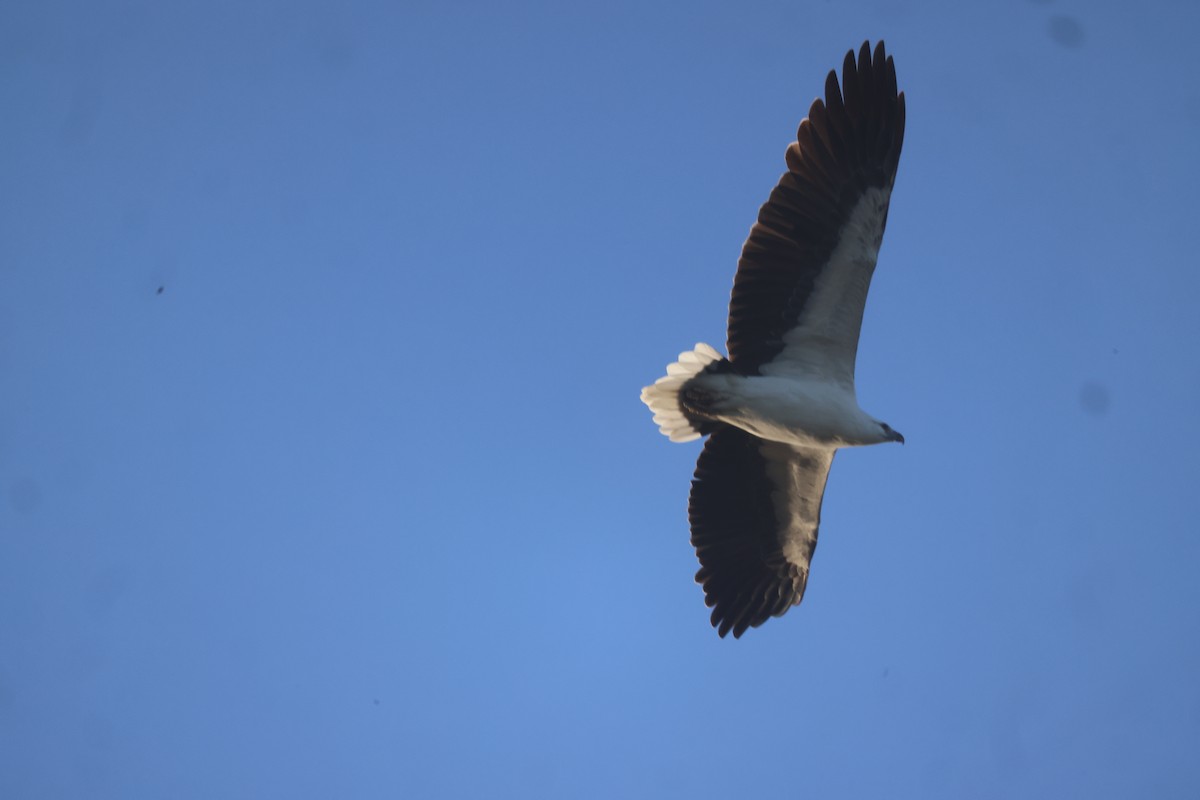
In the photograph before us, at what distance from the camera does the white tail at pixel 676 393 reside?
8.82m

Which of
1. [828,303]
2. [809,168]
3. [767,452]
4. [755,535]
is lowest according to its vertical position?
[755,535]

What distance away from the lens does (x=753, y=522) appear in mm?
9695

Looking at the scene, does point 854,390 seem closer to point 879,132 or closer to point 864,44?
point 879,132

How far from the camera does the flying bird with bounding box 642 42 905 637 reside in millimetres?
8227

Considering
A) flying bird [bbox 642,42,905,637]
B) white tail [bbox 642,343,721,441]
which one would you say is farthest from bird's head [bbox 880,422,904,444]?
white tail [bbox 642,343,721,441]

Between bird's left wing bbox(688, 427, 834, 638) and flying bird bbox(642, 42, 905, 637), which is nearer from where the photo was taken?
flying bird bbox(642, 42, 905, 637)

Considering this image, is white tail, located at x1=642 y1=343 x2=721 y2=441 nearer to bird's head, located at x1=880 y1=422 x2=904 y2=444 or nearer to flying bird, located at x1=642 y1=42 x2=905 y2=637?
flying bird, located at x1=642 y1=42 x2=905 y2=637

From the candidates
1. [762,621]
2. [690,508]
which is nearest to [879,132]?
[690,508]

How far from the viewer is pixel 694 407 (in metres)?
8.90

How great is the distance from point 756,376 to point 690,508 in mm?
1407

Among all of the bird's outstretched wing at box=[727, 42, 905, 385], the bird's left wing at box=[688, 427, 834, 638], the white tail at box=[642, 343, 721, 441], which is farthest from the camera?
the bird's left wing at box=[688, 427, 834, 638]

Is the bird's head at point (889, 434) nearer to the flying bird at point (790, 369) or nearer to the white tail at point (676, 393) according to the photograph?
the flying bird at point (790, 369)

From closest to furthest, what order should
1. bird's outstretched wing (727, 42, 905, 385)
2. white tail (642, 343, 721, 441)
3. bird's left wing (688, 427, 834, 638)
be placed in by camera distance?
1. bird's outstretched wing (727, 42, 905, 385)
2. white tail (642, 343, 721, 441)
3. bird's left wing (688, 427, 834, 638)

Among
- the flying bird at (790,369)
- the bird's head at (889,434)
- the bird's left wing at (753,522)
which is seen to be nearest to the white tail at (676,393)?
the flying bird at (790,369)
